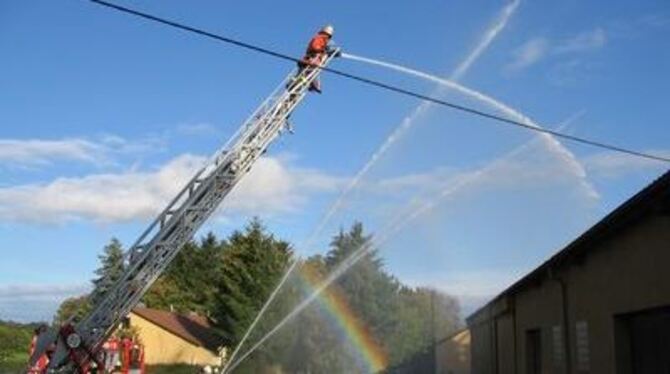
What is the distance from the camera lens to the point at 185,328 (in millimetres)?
78500

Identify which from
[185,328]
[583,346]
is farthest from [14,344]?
[583,346]

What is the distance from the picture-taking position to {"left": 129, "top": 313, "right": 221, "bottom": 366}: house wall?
247ft

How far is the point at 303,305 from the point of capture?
133 feet

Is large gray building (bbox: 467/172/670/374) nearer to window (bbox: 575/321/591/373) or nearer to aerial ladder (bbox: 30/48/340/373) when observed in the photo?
window (bbox: 575/321/591/373)

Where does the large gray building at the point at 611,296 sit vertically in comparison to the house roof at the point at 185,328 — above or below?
below

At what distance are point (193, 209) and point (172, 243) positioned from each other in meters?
0.97

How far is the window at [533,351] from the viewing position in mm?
23312

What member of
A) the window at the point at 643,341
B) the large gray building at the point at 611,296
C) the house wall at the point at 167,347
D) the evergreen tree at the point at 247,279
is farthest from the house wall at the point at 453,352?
the window at the point at 643,341

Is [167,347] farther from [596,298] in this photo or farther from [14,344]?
[596,298]

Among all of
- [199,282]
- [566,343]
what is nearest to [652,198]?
[566,343]

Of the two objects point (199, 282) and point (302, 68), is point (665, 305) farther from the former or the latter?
point (199, 282)

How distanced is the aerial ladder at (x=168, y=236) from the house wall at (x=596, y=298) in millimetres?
7574

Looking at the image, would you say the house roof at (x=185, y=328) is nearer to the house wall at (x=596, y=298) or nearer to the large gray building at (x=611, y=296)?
the house wall at (x=596, y=298)

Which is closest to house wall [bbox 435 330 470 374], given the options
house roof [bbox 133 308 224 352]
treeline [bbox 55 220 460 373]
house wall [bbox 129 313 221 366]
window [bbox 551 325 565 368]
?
treeline [bbox 55 220 460 373]
